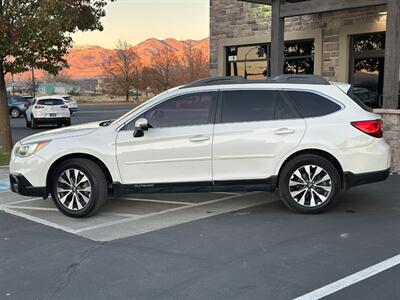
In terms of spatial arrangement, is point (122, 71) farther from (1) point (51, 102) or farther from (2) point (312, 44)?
(2) point (312, 44)

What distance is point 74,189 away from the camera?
21.6 ft

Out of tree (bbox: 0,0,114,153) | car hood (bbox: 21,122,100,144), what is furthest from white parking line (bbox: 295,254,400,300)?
tree (bbox: 0,0,114,153)

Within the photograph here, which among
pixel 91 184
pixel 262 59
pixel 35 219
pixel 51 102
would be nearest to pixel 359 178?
pixel 91 184

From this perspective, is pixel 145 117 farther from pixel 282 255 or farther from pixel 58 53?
pixel 58 53

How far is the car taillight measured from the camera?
648 centimetres

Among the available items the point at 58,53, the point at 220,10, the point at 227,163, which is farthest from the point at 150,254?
the point at 220,10

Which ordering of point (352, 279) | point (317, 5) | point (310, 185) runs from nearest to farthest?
point (352, 279) → point (310, 185) → point (317, 5)

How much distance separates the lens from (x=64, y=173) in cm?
659

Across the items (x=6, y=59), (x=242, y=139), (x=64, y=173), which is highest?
(x=6, y=59)

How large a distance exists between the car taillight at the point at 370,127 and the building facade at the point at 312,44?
657 cm

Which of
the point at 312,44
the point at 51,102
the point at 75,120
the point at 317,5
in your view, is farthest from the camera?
the point at 75,120

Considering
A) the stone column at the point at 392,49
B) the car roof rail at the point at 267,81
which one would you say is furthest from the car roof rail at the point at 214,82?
the stone column at the point at 392,49

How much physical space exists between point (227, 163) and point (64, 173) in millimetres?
2123

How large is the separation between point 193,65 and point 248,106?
2457 inches
